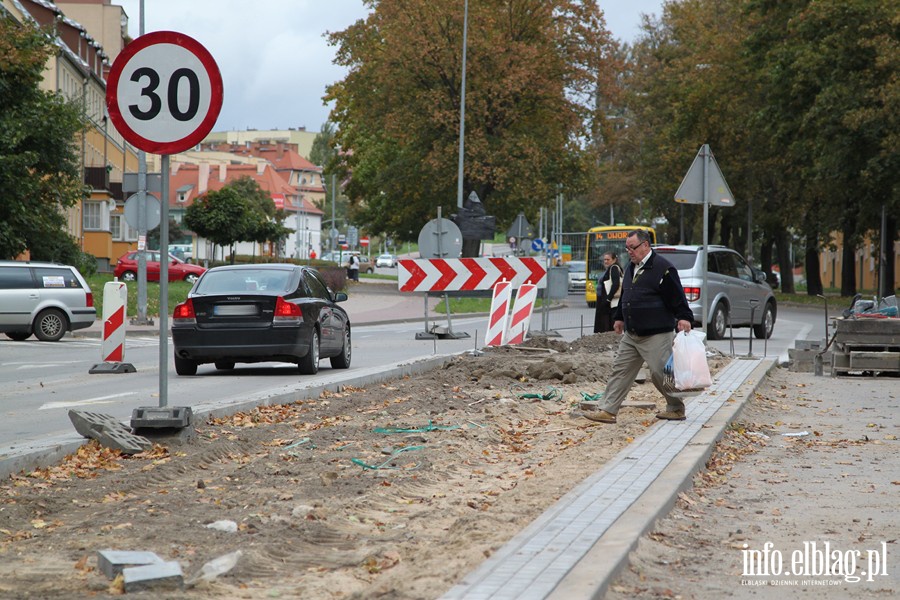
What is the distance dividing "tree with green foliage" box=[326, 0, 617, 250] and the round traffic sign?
4477cm

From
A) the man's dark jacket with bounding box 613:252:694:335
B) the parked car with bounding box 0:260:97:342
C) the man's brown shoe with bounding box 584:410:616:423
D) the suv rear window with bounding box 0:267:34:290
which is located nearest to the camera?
the man's brown shoe with bounding box 584:410:616:423

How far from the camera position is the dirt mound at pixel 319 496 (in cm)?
564

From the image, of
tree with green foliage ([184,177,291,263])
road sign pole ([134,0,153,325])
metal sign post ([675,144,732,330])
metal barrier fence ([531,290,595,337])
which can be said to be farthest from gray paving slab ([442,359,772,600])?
tree with green foliage ([184,177,291,263])

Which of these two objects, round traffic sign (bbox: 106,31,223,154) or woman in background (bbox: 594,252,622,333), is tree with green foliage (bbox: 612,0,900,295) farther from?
round traffic sign (bbox: 106,31,223,154)

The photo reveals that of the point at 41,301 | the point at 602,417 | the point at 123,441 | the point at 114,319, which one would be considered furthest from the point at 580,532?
the point at 41,301

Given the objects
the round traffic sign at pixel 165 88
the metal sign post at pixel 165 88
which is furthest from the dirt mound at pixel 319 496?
Answer: the round traffic sign at pixel 165 88

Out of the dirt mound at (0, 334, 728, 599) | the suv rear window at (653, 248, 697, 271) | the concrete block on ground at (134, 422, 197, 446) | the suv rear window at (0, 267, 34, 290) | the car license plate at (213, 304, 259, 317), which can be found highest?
the suv rear window at (653, 248, 697, 271)

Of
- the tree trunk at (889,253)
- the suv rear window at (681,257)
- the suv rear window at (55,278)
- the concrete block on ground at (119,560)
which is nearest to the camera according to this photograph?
the concrete block on ground at (119,560)

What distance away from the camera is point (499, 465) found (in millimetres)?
9164

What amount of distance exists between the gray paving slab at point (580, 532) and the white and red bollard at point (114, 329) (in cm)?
979

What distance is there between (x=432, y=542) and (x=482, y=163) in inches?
1923

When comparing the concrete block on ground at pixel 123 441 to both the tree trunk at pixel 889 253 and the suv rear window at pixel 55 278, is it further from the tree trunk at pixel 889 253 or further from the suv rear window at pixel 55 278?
the tree trunk at pixel 889 253

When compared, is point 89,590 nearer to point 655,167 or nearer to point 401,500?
point 401,500

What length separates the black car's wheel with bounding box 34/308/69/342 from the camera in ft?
89.5
